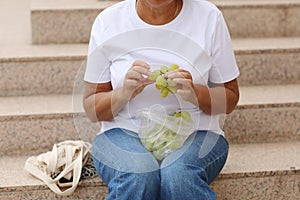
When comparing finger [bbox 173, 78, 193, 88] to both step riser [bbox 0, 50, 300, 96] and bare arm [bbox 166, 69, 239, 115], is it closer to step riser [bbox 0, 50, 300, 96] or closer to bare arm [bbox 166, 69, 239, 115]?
bare arm [bbox 166, 69, 239, 115]

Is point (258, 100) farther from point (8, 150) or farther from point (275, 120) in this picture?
point (8, 150)

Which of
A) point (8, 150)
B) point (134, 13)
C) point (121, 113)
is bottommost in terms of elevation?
point (8, 150)

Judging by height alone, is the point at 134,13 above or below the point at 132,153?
above

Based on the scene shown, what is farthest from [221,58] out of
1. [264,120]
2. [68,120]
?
[68,120]

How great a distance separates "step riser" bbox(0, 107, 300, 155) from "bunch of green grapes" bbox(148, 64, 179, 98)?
69cm

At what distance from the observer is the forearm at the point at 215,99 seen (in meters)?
2.10

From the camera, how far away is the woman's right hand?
2.01 metres

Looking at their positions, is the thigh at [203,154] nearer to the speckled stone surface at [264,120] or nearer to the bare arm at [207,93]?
the bare arm at [207,93]

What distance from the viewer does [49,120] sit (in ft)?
8.74

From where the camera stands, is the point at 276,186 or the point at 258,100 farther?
the point at 258,100

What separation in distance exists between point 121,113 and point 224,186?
52 centimetres

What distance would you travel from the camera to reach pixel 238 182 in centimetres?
246

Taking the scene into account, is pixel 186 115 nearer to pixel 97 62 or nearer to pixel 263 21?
pixel 97 62

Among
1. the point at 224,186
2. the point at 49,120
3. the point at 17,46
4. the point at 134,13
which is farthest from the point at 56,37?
the point at 224,186
